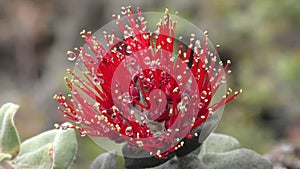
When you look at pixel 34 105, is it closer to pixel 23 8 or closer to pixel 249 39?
pixel 23 8

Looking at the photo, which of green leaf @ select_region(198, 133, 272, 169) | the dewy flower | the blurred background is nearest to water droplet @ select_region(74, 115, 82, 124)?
the dewy flower

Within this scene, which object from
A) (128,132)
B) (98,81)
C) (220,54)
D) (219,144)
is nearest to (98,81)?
(98,81)

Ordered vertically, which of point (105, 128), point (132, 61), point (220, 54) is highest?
point (132, 61)

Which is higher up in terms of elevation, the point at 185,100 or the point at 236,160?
the point at 185,100

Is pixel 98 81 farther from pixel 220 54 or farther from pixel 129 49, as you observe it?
pixel 220 54

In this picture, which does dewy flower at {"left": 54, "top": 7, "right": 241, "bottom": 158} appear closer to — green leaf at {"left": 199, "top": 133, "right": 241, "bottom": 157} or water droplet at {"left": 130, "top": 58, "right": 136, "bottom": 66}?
water droplet at {"left": 130, "top": 58, "right": 136, "bottom": 66}

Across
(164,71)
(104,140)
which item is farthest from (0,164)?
(164,71)

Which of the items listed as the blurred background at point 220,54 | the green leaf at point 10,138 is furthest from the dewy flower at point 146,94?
the blurred background at point 220,54
